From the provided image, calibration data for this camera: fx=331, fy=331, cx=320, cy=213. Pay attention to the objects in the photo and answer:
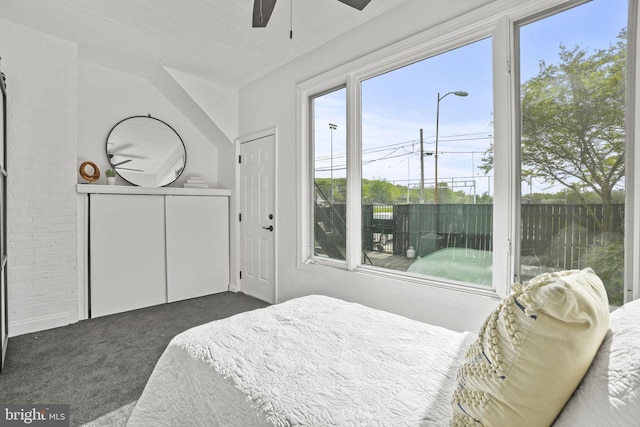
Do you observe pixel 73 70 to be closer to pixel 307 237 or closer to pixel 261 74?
pixel 261 74

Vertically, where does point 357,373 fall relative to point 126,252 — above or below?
below

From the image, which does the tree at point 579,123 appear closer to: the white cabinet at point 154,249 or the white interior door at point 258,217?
the white interior door at point 258,217

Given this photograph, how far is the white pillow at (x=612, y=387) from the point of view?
1.95 ft

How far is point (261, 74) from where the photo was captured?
12.5 feet

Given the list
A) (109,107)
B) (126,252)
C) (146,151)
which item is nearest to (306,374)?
(126,252)

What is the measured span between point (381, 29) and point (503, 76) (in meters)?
1.08

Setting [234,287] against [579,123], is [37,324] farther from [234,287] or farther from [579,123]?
[579,123]

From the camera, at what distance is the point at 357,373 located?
114 cm

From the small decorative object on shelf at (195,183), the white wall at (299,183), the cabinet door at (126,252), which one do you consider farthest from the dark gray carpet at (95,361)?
the small decorative object on shelf at (195,183)

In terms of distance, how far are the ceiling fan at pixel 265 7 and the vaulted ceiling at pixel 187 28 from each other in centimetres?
48

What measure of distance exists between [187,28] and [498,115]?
263cm

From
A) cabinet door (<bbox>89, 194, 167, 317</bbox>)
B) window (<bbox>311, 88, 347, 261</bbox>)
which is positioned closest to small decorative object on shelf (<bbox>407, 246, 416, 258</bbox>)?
window (<bbox>311, 88, 347, 261</bbox>)

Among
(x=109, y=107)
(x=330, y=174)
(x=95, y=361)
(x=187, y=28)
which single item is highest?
(x=187, y=28)

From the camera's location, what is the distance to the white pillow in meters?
0.60
